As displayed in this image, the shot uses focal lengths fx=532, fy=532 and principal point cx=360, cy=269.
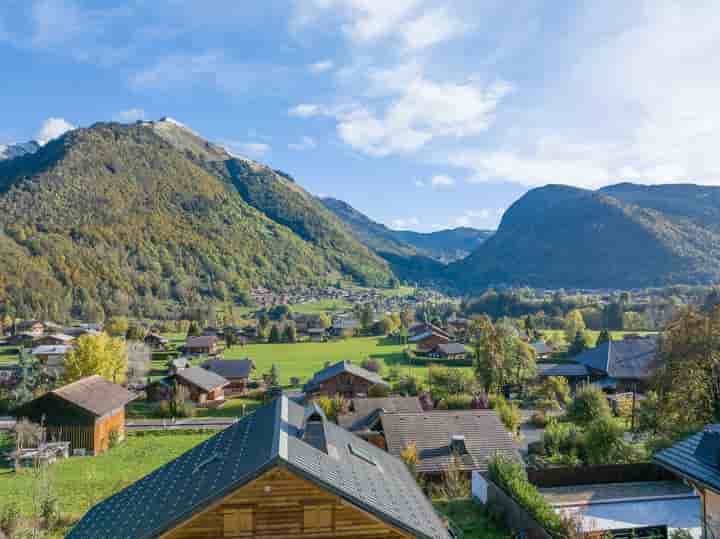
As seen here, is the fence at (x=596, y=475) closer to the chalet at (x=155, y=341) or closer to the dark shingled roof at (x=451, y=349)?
the dark shingled roof at (x=451, y=349)

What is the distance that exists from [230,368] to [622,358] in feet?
145

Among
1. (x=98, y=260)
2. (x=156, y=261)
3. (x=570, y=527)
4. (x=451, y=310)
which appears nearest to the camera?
(x=570, y=527)

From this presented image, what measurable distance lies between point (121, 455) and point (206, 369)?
88.7ft

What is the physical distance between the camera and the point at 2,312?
130125mm

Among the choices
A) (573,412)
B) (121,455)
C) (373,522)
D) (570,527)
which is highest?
(373,522)

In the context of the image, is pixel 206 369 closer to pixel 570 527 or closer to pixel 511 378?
pixel 511 378

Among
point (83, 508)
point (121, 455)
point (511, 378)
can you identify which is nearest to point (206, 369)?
point (121, 455)

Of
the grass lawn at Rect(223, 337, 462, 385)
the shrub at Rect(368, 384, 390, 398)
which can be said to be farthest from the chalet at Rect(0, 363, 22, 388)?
the shrub at Rect(368, 384, 390, 398)

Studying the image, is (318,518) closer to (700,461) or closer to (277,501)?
(277,501)

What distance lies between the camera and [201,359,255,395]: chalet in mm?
59906

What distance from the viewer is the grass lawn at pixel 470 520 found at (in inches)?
705

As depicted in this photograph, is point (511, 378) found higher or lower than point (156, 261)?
lower

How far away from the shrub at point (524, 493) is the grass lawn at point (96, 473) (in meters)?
16.3

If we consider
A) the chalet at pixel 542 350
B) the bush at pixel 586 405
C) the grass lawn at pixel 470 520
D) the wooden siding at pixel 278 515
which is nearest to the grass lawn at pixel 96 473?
the wooden siding at pixel 278 515
